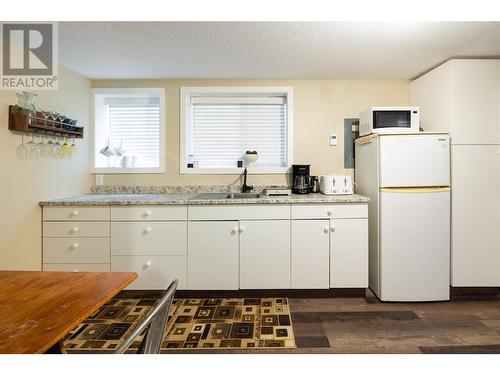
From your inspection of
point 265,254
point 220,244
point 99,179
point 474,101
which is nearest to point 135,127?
point 99,179

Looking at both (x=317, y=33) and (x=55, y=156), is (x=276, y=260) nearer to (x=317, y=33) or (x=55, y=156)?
(x=317, y=33)

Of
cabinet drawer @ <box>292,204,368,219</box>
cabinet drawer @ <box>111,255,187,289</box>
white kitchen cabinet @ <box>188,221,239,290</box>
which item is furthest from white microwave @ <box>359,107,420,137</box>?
cabinet drawer @ <box>111,255,187,289</box>

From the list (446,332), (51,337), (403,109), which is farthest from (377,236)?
(51,337)

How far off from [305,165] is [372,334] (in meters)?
1.74

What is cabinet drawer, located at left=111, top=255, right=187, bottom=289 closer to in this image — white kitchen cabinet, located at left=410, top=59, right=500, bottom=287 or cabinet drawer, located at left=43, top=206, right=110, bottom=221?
cabinet drawer, located at left=43, top=206, right=110, bottom=221

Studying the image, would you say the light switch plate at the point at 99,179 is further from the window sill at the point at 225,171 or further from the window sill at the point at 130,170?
the window sill at the point at 225,171

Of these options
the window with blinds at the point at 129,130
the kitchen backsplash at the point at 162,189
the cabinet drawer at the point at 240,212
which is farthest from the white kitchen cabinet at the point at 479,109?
the window with blinds at the point at 129,130

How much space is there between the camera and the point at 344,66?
2.90m

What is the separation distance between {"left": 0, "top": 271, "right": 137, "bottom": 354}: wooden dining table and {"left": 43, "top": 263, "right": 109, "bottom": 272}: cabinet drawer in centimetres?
140

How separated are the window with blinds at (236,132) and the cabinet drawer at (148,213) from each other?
872 mm

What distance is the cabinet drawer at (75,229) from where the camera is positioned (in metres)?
2.59

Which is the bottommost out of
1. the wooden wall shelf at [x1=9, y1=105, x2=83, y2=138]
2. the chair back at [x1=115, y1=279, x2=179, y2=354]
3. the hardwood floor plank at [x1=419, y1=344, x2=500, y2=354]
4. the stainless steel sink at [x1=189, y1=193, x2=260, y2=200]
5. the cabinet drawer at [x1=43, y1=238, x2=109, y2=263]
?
the hardwood floor plank at [x1=419, y1=344, x2=500, y2=354]

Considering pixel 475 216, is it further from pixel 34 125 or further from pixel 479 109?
pixel 34 125

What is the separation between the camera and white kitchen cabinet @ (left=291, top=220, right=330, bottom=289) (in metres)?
2.67
